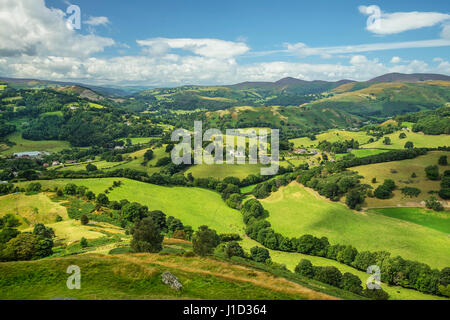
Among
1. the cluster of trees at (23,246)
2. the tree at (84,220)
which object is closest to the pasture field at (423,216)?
the tree at (84,220)

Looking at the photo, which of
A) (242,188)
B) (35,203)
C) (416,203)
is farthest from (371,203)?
(35,203)

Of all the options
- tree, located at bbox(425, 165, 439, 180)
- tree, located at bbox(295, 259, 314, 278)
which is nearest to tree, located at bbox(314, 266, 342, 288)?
tree, located at bbox(295, 259, 314, 278)

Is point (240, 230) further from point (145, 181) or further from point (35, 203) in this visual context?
point (35, 203)

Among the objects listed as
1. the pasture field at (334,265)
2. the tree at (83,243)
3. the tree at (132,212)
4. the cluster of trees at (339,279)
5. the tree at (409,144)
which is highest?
the tree at (409,144)

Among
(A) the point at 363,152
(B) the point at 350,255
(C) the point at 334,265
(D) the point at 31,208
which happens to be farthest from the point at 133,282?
(A) the point at 363,152

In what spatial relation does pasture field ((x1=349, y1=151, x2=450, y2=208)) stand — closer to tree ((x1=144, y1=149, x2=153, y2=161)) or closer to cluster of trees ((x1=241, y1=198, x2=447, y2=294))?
cluster of trees ((x1=241, y1=198, x2=447, y2=294))

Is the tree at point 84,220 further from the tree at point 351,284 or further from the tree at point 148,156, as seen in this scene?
the tree at point 148,156

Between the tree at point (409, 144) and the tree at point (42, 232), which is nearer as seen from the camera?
the tree at point (42, 232)
